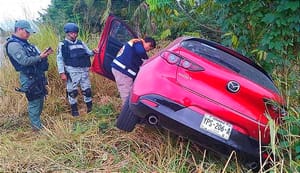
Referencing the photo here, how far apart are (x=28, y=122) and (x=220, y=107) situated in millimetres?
3304

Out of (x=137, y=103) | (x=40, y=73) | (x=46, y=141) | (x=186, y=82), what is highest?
(x=186, y=82)

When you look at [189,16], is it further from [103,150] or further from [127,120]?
[103,150]

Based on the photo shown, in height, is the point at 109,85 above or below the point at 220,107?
below

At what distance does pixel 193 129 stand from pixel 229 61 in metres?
0.86

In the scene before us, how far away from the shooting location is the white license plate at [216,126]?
313 centimetres

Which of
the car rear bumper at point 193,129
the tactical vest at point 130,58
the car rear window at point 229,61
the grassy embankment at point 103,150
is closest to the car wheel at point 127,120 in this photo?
the grassy embankment at point 103,150

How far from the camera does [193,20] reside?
5.76 meters

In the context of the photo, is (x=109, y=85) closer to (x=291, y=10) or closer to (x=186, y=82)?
(x=186, y=82)

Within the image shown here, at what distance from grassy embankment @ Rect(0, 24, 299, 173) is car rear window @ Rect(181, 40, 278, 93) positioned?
1.15 feet

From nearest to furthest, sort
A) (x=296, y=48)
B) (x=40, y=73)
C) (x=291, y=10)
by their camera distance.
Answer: (x=291, y=10)
(x=296, y=48)
(x=40, y=73)

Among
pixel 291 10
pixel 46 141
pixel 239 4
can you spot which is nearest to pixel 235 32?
pixel 239 4

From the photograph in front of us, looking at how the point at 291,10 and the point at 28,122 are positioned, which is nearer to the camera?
the point at 291,10

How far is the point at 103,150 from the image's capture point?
394 cm

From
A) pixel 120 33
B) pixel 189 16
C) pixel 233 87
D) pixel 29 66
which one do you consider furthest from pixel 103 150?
pixel 189 16
